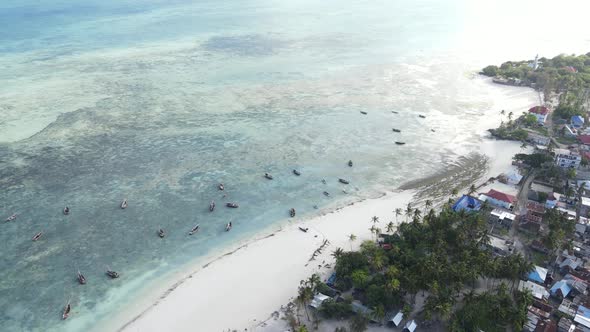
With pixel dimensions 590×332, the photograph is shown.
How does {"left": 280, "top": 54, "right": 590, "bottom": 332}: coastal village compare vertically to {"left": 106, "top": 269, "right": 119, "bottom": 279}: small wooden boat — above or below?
above

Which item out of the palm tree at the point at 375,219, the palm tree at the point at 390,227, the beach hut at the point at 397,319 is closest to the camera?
the beach hut at the point at 397,319

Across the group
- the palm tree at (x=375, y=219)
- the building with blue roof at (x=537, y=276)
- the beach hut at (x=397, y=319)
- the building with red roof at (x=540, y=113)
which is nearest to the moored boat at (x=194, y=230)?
the palm tree at (x=375, y=219)

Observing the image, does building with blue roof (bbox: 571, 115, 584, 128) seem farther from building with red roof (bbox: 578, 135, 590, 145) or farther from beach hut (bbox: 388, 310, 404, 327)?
beach hut (bbox: 388, 310, 404, 327)

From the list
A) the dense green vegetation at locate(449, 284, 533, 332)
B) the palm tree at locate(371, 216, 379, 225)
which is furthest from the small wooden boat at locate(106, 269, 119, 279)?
the dense green vegetation at locate(449, 284, 533, 332)

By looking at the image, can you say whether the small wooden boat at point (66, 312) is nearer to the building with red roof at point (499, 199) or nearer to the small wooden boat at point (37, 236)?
the small wooden boat at point (37, 236)

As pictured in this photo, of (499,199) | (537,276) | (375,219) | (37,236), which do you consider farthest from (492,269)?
(37,236)

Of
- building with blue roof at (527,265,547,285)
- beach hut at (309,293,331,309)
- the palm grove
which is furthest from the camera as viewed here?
building with blue roof at (527,265,547,285)

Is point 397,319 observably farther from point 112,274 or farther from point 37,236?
point 37,236
